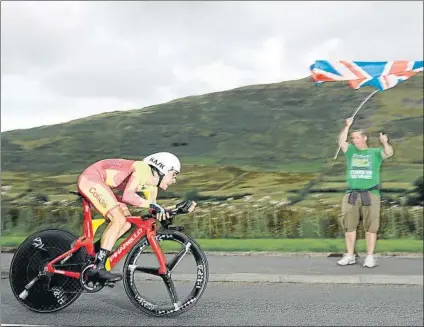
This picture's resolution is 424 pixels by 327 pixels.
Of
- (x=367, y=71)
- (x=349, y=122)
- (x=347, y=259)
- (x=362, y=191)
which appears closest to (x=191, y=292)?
(x=347, y=259)

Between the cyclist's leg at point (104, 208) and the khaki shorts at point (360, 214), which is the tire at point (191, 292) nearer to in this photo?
the cyclist's leg at point (104, 208)

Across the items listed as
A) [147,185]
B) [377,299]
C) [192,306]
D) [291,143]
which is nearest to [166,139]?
[147,185]

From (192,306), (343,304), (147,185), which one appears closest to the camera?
(147,185)

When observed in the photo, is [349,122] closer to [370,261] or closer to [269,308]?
[370,261]

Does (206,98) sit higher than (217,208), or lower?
higher

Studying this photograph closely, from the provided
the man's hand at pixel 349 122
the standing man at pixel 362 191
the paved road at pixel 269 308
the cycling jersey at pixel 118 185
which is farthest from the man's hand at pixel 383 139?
the cycling jersey at pixel 118 185

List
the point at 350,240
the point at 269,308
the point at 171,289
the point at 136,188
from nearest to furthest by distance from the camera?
1. the point at 136,188
2. the point at 171,289
3. the point at 350,240
4. the point at 269,308

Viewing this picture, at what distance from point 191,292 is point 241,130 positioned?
2.10 ft

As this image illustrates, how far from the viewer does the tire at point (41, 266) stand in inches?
76.8

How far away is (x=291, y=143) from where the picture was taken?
219cm

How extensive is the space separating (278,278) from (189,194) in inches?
19.0

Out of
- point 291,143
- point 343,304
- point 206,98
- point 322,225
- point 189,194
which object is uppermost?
point 206,98

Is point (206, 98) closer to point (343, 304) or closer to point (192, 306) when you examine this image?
point (192, 306)

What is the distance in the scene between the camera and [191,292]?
2031 millimetres
